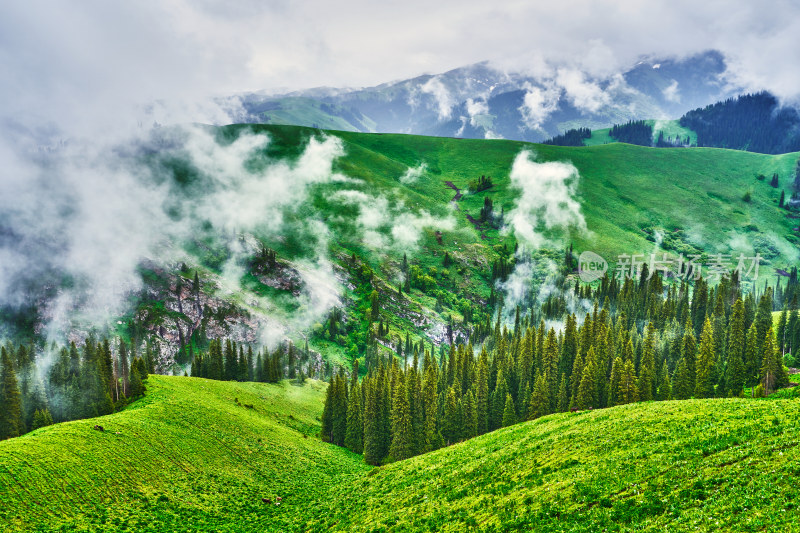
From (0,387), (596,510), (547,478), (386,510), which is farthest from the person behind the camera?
(0,387)

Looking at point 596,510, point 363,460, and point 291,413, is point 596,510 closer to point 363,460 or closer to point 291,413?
point 363,460

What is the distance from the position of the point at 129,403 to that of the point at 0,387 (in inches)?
860

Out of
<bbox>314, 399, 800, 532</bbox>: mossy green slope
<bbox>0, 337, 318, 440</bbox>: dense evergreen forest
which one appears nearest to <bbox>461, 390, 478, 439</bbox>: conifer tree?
<bbox>314, 399, 800, 532</bbox>: mossy green slope

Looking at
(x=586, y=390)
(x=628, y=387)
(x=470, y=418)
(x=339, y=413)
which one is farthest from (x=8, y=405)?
(x=628, y=387)

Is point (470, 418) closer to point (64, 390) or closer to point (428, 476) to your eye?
point (428, 476)

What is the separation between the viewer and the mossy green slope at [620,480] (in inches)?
898

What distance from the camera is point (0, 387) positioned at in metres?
80.1

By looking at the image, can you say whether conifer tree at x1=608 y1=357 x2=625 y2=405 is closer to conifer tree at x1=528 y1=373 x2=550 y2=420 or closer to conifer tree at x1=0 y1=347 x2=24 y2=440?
conifer tree at x1=528 y1=373 x2=550 y2=420

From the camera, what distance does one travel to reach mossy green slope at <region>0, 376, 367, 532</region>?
1857 inches

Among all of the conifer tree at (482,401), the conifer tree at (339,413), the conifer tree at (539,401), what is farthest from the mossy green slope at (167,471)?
the conifer tree at (539,401)

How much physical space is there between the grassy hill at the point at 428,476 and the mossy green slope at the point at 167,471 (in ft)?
0.79

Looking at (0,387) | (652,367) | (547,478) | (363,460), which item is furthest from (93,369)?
(652,367)

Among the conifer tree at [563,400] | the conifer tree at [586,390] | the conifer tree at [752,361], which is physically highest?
the conifer tree at [752,361]

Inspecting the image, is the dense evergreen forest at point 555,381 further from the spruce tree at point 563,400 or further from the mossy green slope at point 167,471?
the mossy green slope at point 167,471
